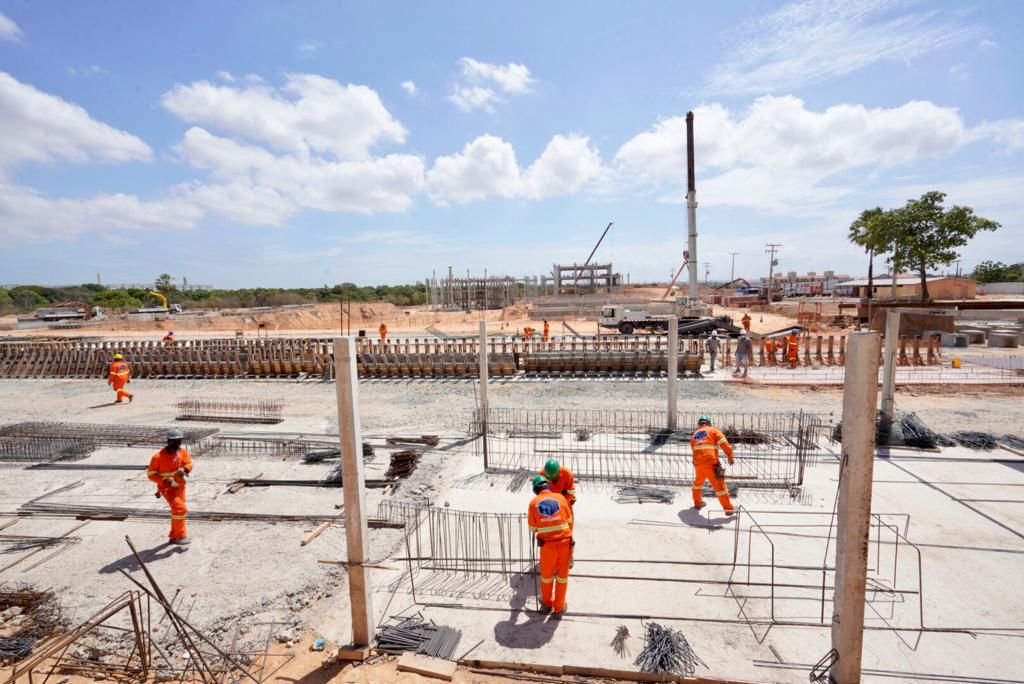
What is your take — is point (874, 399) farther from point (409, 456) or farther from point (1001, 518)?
point (409, 456)

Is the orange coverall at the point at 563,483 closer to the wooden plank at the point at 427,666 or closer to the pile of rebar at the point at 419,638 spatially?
the pile of rebar at the point at 419,638

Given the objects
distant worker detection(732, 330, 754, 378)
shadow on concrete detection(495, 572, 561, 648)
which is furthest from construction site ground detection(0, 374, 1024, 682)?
distant worker detection(732, 330, 754, 378)

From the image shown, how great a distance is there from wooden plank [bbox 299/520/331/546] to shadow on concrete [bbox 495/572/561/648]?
122 inches

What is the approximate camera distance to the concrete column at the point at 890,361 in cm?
1064

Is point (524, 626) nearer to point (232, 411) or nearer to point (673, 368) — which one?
point (673, 368)

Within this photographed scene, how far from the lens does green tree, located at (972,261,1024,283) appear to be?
196 ft

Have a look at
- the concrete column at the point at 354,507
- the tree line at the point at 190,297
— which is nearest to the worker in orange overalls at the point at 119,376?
the concrete column at the point at 354,507

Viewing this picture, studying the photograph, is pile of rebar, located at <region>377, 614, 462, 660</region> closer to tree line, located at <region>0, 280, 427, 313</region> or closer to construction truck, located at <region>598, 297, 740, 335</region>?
construction truck, located at <region>598, 297, 740, 335</region>

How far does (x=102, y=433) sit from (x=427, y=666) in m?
11.9

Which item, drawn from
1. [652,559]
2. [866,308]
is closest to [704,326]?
[866,308]

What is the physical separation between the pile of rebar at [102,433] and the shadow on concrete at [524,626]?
378 inches

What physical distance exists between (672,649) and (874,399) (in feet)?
9.47

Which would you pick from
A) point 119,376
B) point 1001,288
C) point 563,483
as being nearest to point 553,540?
point 563,483

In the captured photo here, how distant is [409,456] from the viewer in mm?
9453
